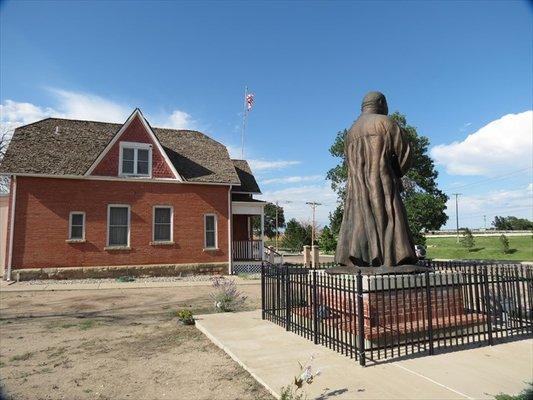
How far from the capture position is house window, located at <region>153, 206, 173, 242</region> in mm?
20734

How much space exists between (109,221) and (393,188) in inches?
632

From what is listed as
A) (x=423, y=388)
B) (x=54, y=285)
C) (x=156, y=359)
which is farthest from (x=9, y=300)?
(x=423, y=388)

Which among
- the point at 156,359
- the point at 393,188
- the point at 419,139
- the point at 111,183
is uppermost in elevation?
the point at 419,139

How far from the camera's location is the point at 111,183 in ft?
65.3

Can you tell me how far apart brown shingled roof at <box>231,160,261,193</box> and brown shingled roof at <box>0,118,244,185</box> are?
188 centimetres

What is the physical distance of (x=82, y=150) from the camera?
2067cm

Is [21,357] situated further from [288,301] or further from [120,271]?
[120,271]

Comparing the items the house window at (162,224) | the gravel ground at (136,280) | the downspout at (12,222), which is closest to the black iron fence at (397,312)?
the gravel ground at (136,280)

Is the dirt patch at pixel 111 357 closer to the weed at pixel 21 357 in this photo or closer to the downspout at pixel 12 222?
the weed at pixel 21 357

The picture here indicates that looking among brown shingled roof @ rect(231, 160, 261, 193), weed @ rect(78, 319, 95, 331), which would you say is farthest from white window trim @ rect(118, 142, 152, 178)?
weed @ rect(78, 319, 95, 331)

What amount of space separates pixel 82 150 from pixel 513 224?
11420cm

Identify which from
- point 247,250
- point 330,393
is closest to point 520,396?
point 330,393

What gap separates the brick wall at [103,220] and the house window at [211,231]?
0.27m

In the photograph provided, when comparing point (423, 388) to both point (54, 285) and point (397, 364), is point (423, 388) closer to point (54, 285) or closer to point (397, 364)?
point (397, 364)
